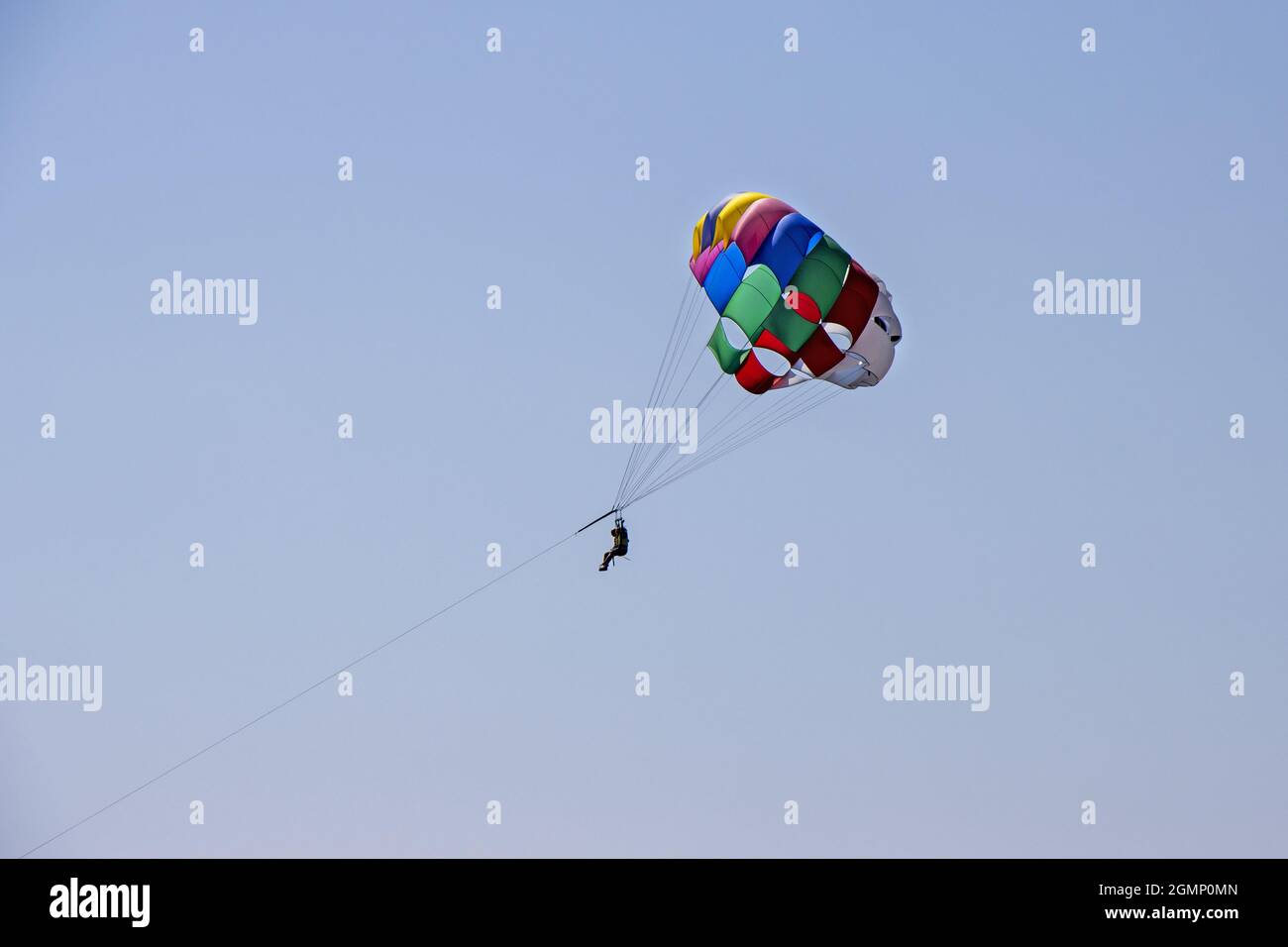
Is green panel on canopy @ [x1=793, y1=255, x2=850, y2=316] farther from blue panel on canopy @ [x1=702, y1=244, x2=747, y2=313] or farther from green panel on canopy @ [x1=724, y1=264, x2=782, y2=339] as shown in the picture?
blue panel on canopy @ [x1=702, y1=244, x2=747, y2=313]

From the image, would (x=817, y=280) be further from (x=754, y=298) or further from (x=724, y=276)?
(x=724, y=276)

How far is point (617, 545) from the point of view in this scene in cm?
5206

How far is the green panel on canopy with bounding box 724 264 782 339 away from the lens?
171ft

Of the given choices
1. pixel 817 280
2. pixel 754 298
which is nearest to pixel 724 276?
pixel 754 298

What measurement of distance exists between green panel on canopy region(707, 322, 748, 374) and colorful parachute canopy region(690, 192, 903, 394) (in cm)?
70

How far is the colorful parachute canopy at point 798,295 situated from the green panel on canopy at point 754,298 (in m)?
0.02

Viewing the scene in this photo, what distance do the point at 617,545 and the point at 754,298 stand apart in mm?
5166

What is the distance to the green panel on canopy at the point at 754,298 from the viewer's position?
5222cm

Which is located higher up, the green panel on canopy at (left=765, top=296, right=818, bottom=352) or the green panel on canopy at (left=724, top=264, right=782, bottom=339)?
the green panel on canopy at (left=724, top=264, right=782, bottom=339)
